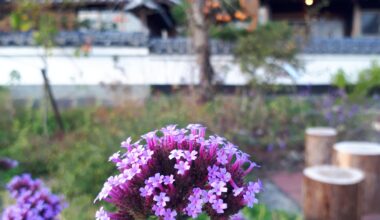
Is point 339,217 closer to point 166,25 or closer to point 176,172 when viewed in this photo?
point 176,172

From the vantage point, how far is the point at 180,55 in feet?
27.5

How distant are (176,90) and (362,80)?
11.8ft

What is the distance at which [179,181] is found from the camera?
1041 mm

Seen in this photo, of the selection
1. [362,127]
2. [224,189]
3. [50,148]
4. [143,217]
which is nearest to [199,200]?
[224,189]

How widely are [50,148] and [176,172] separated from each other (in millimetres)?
4422

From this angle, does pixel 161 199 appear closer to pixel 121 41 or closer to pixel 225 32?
pixel 225 32

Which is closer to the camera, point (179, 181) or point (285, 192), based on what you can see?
point (179, 181)

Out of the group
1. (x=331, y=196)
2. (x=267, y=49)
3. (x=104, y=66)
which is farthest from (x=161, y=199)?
(x=104, y=66)

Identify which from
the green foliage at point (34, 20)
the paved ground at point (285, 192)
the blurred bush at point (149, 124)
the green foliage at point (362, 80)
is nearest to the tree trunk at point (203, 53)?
the blurred bush at point (149, 124)

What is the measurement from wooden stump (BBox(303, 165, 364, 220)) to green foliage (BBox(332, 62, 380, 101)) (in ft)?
16.4

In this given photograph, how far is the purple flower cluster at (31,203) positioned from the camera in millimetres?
1910

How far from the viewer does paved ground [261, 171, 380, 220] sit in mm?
3838

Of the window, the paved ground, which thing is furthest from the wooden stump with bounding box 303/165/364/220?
the window

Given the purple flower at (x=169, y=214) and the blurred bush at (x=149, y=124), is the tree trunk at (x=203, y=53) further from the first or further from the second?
the purple flower at (x=169, y=214)
